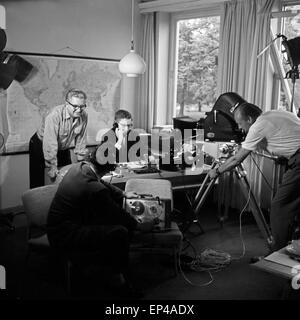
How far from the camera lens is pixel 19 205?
5316mm

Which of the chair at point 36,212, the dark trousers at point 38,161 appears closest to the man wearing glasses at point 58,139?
the dark trousers at point 38,161

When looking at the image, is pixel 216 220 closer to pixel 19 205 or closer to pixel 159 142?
pixel 159 142

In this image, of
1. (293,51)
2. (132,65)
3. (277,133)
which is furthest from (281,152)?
(132,65)

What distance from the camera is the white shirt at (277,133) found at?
3.92m

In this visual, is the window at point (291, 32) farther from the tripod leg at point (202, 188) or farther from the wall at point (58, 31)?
the wall at point (58, 31)

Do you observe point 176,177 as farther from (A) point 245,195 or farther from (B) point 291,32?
(B) point 291,32

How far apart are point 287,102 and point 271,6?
1098mm

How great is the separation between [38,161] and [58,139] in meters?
0.39

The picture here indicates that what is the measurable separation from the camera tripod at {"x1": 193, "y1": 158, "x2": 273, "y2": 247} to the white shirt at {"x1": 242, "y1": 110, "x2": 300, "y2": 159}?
513 mm

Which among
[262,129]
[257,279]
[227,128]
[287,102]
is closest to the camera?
[257,279]

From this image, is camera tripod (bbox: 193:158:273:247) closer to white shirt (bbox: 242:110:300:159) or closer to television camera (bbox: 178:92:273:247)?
television camera (bbox: 178:92:273:247)

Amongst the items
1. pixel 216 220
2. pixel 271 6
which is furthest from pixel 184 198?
pixel 271 6

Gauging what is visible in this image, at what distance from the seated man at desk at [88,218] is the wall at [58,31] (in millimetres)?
2182

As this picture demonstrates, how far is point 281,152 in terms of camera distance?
3.97m
